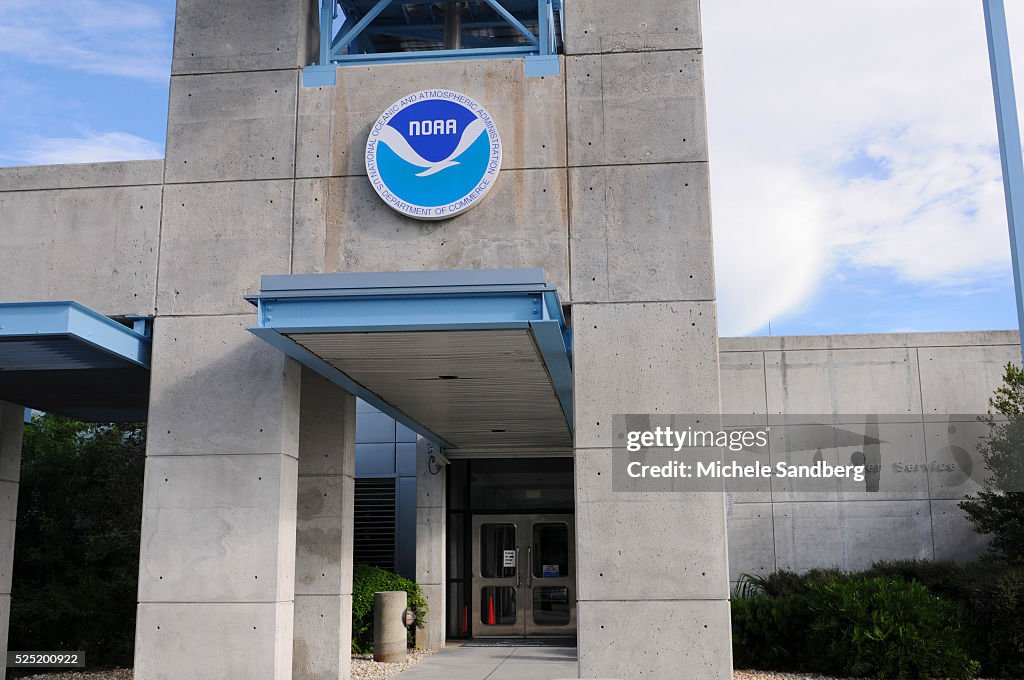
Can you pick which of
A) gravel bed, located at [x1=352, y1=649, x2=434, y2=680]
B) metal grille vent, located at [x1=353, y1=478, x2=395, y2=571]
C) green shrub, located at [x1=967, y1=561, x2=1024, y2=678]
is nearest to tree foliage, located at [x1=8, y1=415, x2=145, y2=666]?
gravel bed, located at [x1=352, y1=649, x2=434, y2=680]

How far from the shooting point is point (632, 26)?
11.3 metres

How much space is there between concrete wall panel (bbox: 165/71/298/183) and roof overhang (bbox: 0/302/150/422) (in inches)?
75.4

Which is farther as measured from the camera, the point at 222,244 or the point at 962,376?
the point at 962,376

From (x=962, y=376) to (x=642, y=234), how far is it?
1087 cm

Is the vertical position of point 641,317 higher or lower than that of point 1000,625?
higher

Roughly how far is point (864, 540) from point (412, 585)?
8282mm

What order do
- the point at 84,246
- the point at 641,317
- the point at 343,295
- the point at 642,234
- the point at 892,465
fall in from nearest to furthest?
the point at 343,295, the point at 641,317, the point at 642,234, the point at 84,246, the point at 892,465

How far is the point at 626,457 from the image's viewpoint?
33.9 ft

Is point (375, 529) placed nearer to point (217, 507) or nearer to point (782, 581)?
point (782, 581)

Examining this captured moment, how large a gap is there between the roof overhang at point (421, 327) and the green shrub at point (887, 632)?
5417mm

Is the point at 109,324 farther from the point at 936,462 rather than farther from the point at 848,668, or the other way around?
the point at 936,462

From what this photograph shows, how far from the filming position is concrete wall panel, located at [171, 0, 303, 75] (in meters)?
11.6

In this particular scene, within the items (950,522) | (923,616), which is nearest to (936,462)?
(950,522)

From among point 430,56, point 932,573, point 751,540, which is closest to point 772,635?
point 932,573
